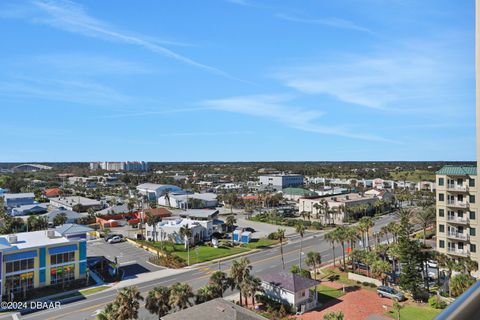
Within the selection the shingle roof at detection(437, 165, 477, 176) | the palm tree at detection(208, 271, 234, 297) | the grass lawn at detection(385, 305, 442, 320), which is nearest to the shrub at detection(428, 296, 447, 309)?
the grass lawn at detection(385, 305, 442, 320)

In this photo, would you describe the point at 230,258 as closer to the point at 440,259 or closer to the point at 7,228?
the point at 440,259

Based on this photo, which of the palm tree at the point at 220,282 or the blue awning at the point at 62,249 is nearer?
the palm tree at the point at 220,282

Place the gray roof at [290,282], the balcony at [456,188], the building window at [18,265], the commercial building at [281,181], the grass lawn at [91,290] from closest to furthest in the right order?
the gray roof at [290,282] → the building window at [18,265] → the grass lawn at [91,290] → the balcony at [456,188] → the commercial building at [281,181]

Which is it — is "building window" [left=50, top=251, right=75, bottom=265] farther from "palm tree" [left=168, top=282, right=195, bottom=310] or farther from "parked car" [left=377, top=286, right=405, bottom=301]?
"parked car" [left=377, top=286, right=405, bottom=301]

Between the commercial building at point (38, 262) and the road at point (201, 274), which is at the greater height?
the commercial building at point (38, 262)

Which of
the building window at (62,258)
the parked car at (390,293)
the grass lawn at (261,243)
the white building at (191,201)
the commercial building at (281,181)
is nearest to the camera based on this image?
the parked car at (390,293)

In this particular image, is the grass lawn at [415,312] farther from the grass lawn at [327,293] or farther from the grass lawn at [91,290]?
the grass lawn at [91,290]

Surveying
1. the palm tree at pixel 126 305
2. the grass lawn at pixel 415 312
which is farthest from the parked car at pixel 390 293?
the palm tree at pixel 126 305

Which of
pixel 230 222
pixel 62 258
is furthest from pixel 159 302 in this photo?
pixel 230 222
